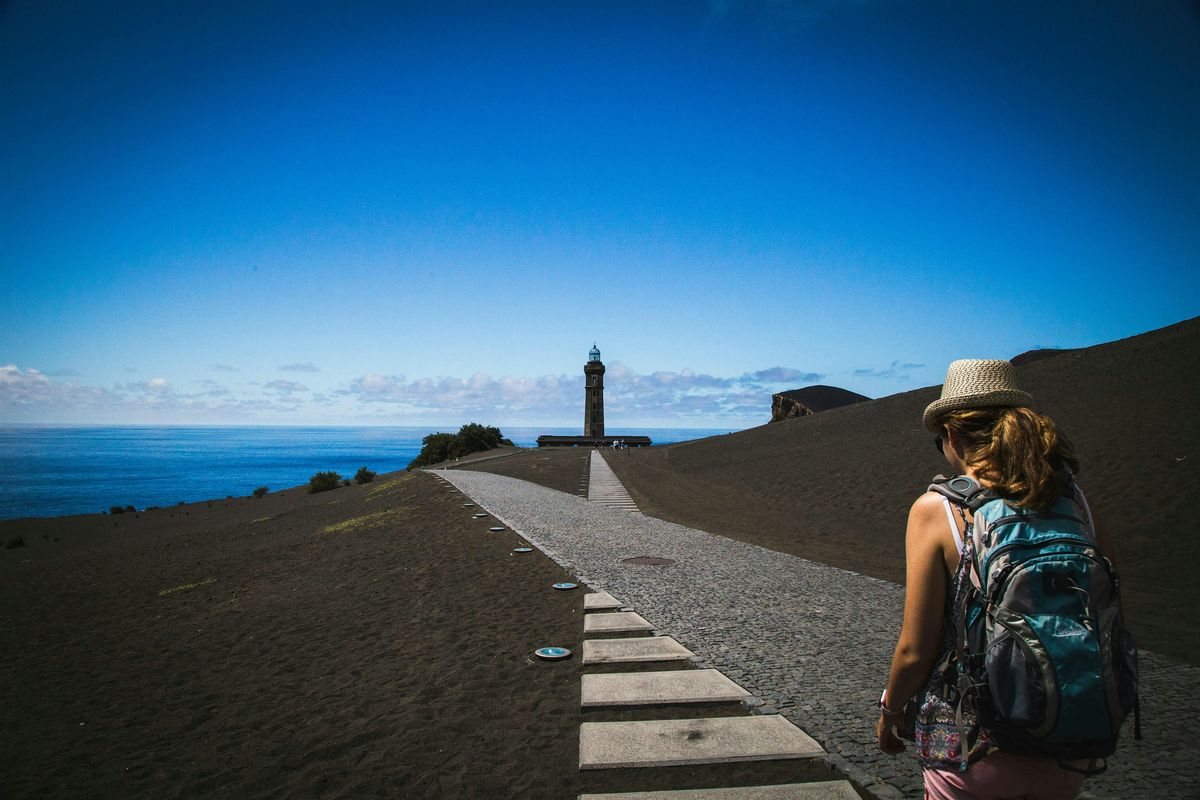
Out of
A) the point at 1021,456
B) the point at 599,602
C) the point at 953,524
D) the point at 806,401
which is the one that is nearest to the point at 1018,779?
the point at 953,524

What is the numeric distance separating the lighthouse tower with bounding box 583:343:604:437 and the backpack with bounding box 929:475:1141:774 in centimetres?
5941

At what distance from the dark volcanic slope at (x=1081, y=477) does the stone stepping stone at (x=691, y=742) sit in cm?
446

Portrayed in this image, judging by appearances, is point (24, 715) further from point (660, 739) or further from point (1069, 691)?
point (1069, 691)

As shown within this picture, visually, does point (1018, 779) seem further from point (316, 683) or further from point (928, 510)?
point (316, 683)

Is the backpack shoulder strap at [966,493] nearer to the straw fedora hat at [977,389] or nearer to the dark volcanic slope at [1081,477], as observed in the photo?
the straw fedora hat at [977,389]

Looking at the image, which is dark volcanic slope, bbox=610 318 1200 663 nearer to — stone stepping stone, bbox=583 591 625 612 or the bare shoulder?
stone stepping stone, bbox=583 591 625 612

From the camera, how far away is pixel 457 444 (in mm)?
50000

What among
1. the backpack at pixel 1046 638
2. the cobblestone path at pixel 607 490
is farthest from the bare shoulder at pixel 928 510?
the cobblestone path at pixel 607 490

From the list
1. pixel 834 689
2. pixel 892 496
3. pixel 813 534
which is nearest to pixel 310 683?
pixel 834 689

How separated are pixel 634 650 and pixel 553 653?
2.45 feet

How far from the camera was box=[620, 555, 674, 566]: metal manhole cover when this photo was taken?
9391mm

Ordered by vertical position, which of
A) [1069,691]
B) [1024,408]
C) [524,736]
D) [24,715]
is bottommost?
[24,715]

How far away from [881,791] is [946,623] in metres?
2.24

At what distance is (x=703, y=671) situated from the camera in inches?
204
